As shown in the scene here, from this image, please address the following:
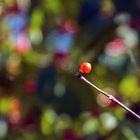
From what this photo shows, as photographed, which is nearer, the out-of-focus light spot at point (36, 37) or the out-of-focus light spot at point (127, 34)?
the out-of-focus light spot at point (127, 34)

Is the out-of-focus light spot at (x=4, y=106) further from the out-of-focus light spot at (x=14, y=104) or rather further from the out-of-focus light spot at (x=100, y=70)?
the out-of-focus light spot at (x=100, y=70)

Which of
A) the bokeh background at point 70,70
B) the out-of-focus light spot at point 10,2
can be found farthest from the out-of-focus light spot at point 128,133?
the out-of-focus light spot at point 10,2

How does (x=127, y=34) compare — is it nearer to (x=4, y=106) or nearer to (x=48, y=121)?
(x=48, y=121)

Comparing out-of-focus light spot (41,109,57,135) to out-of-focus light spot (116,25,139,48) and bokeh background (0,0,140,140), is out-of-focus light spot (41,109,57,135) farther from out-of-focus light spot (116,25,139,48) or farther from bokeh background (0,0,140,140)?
out-of-focus light spot (116,25,139,48)

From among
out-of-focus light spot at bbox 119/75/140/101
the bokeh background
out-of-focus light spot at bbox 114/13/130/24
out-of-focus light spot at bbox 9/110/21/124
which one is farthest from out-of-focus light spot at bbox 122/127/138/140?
out-of-focus light spot at bbox 9/110/21/124

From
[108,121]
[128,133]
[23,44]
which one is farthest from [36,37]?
[128,133]

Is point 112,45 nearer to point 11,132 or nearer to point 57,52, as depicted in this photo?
point 57,52

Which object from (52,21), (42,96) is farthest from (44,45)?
(42,96)
